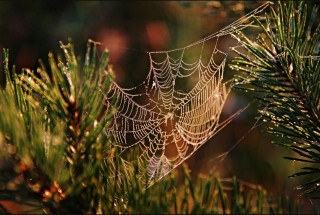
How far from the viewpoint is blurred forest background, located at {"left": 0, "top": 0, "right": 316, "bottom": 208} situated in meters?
0.79

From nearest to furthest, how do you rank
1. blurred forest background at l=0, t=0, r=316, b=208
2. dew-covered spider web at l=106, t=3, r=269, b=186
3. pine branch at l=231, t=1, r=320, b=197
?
pine branch at l=231, t=1, r=320, b=197
dew-covered spider web at l=106, t=3, r=269, b=186
blurred forest background at l=0, t=0, r=316, b=208

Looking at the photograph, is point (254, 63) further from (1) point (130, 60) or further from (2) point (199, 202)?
(1) point (130, 60)

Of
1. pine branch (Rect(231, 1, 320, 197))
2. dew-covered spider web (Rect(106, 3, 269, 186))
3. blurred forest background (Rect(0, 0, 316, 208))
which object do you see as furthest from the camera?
blurred forest background (Rect(0, 0, 316, 208))

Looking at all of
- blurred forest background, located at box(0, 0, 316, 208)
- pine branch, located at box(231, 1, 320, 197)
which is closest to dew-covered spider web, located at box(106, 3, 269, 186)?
blurred forest background, located at box(0, 0, 316, 208)

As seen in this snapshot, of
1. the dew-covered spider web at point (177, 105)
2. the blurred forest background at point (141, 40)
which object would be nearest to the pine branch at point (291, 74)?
the dew-covered spider web at point (177, 105)

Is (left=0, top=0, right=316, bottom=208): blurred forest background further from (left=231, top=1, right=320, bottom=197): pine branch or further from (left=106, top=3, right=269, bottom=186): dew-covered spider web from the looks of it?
(left=231, top=1, right=320, bottom=197): pine branch

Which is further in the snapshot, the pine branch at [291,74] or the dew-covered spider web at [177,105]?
the dew-covered spider web at [177,105]

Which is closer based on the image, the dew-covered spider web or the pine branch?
the pine branch

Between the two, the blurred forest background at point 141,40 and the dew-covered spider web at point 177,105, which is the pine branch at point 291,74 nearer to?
the dew-covered spider web at point 177,105

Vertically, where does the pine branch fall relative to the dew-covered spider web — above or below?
below

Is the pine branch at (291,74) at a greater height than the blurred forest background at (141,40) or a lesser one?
lesser

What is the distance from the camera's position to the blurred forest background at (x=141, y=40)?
79 centimetres

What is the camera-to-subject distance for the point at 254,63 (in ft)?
0.93

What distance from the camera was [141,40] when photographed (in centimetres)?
108
